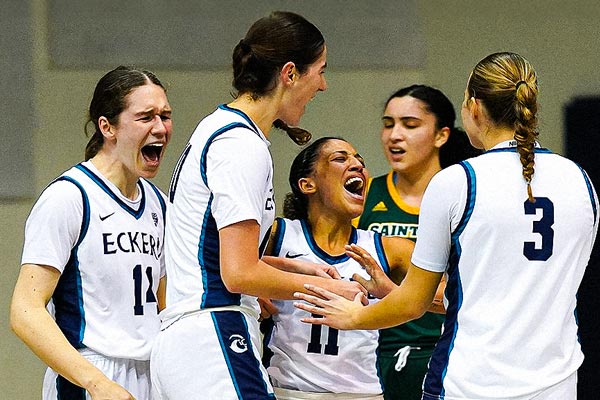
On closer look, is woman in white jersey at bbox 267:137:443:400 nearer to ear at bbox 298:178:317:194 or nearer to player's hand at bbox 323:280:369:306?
ear at bbox 298:178:317:194

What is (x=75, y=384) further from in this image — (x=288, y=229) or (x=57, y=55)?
(x=57, y=55)

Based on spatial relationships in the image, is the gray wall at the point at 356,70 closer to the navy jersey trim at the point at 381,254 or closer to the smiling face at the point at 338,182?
the smiling face at the point at 338,182

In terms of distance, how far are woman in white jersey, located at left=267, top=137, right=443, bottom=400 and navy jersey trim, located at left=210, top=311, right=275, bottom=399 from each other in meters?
0.46

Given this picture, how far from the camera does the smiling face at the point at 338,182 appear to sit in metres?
3.17

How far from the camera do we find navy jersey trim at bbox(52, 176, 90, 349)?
2.70 m

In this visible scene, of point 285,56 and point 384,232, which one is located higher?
point 285,56

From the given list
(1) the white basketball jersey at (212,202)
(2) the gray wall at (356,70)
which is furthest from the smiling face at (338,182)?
(2) the gray wall at (356,70)

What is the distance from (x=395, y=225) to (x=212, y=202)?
1.55 metres

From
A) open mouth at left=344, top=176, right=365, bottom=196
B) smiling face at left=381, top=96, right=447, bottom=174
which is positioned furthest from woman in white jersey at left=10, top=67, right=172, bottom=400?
smiling face at left=381, top=96, right=447, bottom=174

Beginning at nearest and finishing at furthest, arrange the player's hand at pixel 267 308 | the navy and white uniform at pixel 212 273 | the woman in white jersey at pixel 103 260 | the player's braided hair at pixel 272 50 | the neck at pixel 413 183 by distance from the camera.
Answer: the navy and white uniform at pixel 212 273 → the player's braided hair at pixel 272 50 → the woman in white jersey at pixel 103 260 → the player's hand at pixel 267 308 → the neck at pixel 413 183

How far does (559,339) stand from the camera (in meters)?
2.23

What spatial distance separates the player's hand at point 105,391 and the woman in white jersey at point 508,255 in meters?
0.75

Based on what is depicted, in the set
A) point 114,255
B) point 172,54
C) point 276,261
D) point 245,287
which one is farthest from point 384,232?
point 172,54

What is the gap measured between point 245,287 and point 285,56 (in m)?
0.56
